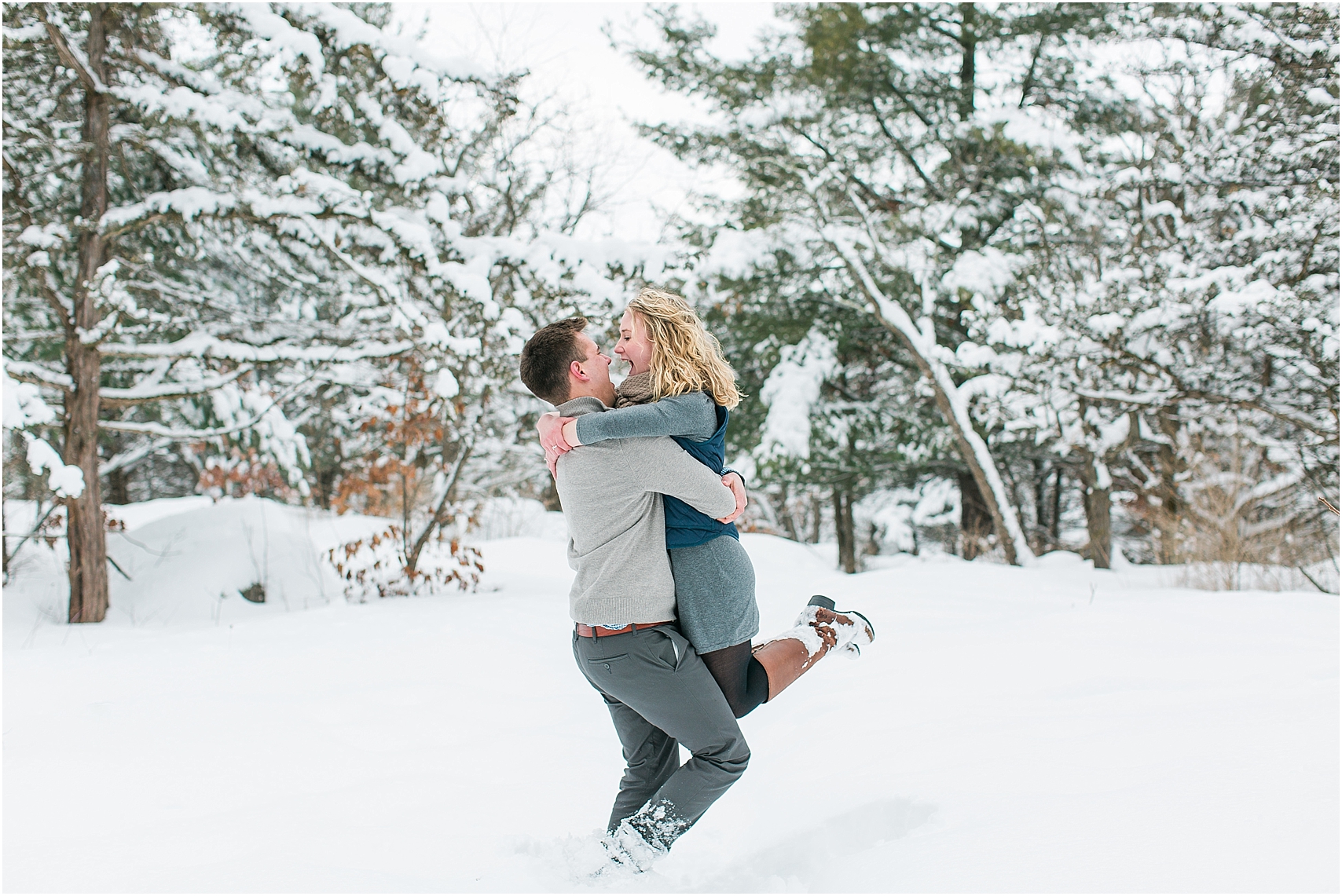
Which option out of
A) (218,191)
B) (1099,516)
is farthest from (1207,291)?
(218,191)

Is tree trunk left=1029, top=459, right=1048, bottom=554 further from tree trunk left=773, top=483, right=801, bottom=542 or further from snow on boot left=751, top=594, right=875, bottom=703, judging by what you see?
snow on boot left=751, top=594, right=875, bottom=703

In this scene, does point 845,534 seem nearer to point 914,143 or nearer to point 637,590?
point 914,143

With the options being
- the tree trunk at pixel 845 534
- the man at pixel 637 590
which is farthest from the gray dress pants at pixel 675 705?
the tree trunk at pixel 845 534

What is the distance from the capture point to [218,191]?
257 inches

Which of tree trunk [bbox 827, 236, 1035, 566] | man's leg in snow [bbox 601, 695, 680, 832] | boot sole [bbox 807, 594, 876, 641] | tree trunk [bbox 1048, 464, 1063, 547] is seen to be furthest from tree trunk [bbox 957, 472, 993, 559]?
man's leg in snow [bbox 601, 695, 680, 832]

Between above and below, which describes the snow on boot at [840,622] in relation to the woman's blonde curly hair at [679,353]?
below

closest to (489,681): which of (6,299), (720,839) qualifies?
(720,839)

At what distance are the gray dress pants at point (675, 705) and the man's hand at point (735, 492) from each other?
0.29 m

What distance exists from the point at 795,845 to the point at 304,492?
8.53m

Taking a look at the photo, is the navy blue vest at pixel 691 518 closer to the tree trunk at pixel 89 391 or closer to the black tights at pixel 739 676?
the black tights at pixel 739 676

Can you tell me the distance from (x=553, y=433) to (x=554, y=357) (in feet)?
0.72

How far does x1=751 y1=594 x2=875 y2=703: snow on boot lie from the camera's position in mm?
2117

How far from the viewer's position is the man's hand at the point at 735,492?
1.99 m

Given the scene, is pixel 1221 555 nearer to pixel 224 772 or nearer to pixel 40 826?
pixel 224 772
